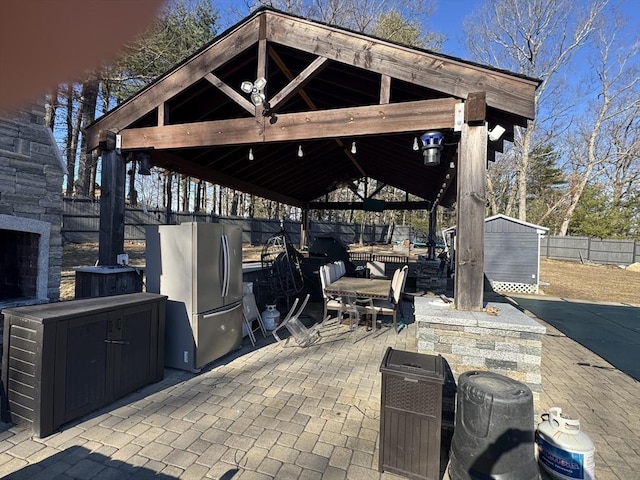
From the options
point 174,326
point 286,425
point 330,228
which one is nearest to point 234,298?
point 174,326

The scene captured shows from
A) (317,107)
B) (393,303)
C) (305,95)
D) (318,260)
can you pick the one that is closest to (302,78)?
(305,95)

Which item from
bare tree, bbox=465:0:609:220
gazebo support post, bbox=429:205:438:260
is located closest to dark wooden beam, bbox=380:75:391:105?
gazebo support post, bbox=429:205:438:260

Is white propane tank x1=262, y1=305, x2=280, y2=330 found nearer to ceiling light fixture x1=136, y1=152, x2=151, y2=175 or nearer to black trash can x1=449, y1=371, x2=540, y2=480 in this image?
ceiling light fixture x1=136, y1=152, x2=151, y2=175

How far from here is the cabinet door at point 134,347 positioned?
2.87 m

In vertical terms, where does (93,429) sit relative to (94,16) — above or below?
below

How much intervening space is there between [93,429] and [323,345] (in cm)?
276

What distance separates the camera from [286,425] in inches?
105

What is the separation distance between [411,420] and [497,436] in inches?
19.4

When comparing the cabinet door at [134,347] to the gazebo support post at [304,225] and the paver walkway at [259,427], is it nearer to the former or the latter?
the paver walkway at [259,427]


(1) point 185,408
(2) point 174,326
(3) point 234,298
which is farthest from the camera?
(3) point 234,298

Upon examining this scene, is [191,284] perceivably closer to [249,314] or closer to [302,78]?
[249,314]

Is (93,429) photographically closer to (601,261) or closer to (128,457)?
(128,457)

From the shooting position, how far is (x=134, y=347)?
303cm

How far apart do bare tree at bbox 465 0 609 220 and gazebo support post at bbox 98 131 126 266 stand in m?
16.9
